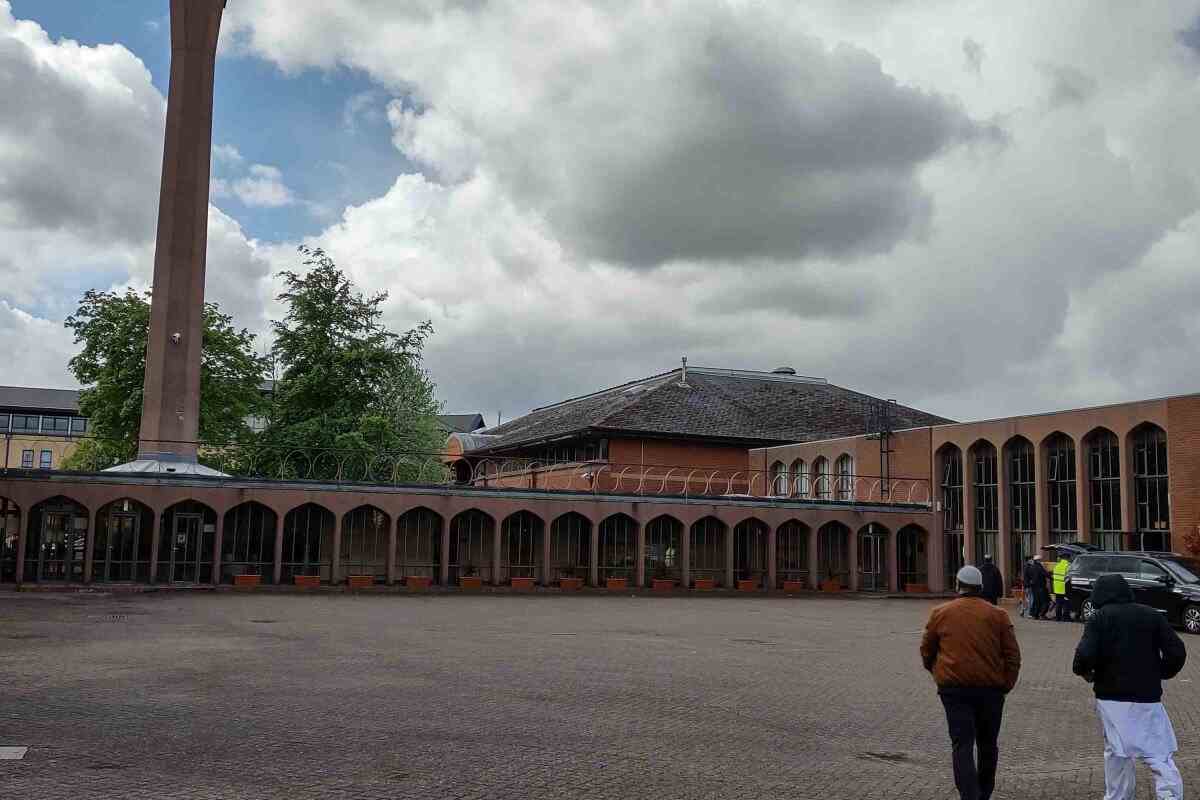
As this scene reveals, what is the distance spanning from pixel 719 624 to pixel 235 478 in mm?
15690

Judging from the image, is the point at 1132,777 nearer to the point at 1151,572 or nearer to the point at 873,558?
the point at 1151,572

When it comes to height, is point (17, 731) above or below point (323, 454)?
below

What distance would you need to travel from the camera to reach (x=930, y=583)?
130 feet

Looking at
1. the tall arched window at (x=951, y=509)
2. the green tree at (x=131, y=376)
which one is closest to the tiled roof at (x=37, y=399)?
the green tree at (x=131, y=376)

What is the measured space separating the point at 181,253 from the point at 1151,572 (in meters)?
27.7

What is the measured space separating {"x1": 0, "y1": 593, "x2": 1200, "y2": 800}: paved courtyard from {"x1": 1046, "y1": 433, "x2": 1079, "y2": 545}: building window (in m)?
15.2

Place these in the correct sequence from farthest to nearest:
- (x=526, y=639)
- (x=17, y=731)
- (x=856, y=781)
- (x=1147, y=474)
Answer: (x=1147, y=474), (x=526, y=639), (x=17, y=731), (x=856, y=781)

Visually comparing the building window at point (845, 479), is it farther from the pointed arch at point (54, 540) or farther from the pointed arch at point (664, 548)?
the pointed arch at point (54, 540)

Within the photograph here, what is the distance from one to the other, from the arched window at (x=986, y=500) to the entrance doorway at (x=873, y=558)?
11.5ft

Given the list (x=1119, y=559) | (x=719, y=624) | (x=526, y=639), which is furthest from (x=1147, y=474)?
(x=526, y=639)

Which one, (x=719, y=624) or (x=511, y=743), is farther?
(x=719, y=624)

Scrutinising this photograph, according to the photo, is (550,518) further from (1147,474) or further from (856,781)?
(856,781)

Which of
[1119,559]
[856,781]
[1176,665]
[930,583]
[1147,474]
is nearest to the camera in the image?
[1176,665]

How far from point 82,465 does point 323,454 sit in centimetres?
1538
